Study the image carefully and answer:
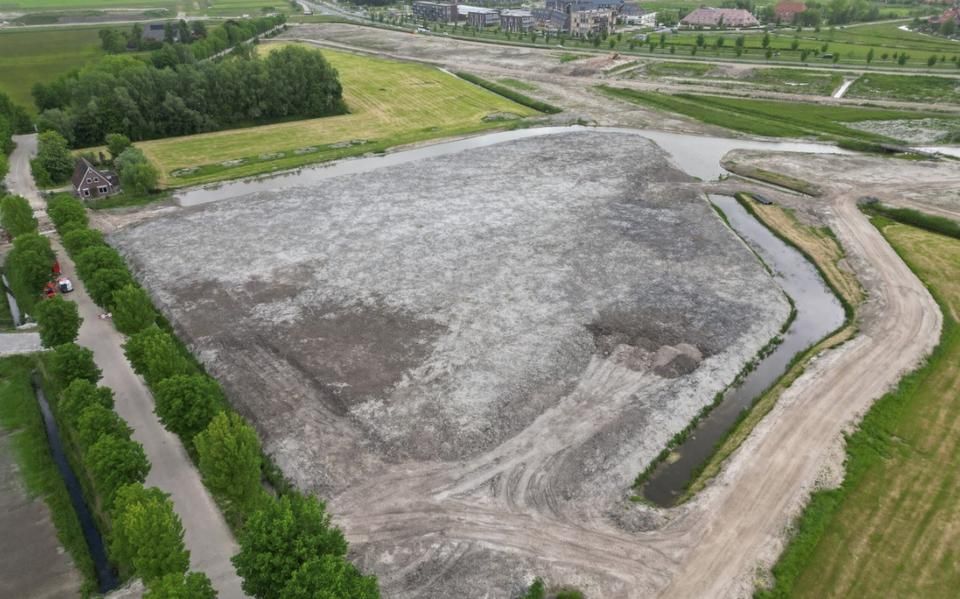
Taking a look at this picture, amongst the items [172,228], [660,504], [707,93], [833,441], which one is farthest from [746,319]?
[707,93]

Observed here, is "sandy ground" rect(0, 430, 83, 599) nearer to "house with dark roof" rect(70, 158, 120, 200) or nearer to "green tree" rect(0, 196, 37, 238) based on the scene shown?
"green tree" rect(0, 196, 37, 238)

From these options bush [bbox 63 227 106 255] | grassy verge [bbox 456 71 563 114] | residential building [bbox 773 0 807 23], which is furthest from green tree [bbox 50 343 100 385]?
residential building [bbox 773 0 807 23]

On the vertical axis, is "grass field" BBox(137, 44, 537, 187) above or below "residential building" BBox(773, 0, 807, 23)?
below

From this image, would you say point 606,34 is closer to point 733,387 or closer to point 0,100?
point 0,100

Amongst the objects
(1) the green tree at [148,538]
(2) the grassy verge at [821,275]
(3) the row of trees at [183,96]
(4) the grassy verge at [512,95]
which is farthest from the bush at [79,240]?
(4) the grassy verge at [512,95]

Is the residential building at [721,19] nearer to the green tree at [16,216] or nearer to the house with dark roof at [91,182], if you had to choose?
the house with dark roof at [91,182]

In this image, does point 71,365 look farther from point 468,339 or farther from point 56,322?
point 468,339

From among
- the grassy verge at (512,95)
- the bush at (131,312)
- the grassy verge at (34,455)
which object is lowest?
the grassy verge at (34,455)
